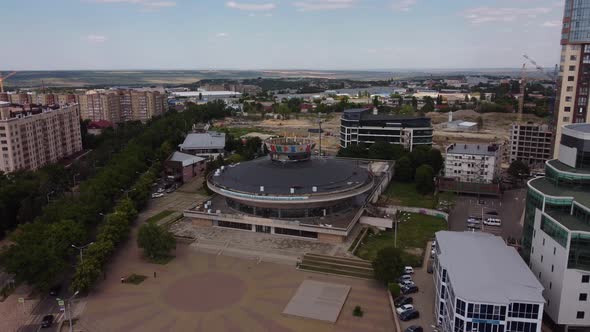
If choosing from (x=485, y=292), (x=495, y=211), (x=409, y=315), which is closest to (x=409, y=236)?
(x=495, y=211)

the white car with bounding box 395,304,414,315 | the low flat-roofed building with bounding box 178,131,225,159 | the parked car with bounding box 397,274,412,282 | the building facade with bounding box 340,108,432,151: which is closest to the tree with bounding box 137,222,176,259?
the parked car with bounding box 397,274,412,282

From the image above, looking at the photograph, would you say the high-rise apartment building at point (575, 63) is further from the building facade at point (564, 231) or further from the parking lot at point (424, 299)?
the parking lot at point (424, 299)

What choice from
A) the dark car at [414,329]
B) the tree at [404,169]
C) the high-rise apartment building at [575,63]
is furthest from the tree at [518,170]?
the dark car at [414,329]

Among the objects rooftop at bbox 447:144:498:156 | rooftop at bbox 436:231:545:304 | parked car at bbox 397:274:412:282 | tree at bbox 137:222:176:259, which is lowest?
parked car at bbox 397:274:412:282

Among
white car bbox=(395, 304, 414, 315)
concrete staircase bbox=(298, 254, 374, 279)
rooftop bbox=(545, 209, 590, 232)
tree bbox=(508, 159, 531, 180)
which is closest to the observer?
rooftop bbox=(545, 209, 590, 232)

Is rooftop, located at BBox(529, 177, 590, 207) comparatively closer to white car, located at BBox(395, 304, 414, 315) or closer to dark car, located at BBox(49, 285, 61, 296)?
white car, located at BBox(395, 304, 414, 315)

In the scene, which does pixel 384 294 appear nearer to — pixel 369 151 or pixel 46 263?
pixel 46 263
